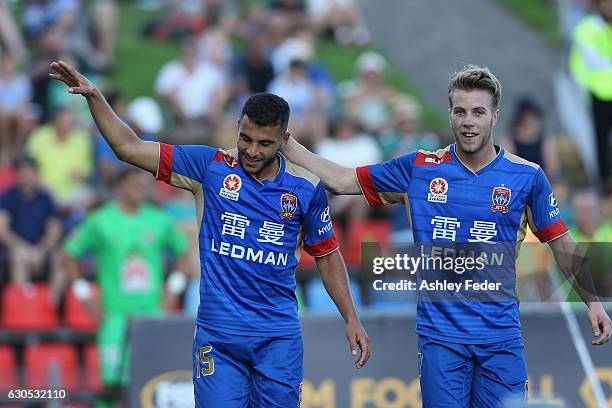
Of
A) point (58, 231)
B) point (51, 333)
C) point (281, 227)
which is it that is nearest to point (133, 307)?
point (51, 333)

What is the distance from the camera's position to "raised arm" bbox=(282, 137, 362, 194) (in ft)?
26.5

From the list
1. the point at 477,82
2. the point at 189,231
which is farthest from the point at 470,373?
the point at 189,231

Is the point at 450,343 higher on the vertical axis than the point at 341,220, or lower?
lower

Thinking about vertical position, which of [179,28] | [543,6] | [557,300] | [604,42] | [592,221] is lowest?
[557,300]

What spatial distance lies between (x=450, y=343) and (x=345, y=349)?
10.9 feet

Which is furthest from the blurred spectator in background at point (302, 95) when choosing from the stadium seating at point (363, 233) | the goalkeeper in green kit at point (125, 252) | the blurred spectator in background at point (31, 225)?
the goalkeeper in green kit at point (125, 252)

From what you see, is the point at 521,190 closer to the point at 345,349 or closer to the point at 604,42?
the point at 345,349

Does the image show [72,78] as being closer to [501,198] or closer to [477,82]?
[477,82]

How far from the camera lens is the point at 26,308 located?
42.7 ft

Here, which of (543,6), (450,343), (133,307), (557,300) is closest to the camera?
(450,343)

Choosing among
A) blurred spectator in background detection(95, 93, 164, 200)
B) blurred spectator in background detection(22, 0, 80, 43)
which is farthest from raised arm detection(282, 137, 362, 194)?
blurred spectator in background detection(22, 0, 80, 43)

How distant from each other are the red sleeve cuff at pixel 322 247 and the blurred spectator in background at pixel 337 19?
12850mm

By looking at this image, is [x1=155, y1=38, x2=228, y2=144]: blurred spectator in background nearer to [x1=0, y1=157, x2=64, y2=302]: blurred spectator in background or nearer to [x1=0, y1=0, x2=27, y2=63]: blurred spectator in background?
[x1=0, y1=0, x2=27, y2=63]: blurred spectator in background

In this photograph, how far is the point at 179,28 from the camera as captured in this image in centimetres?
1983
